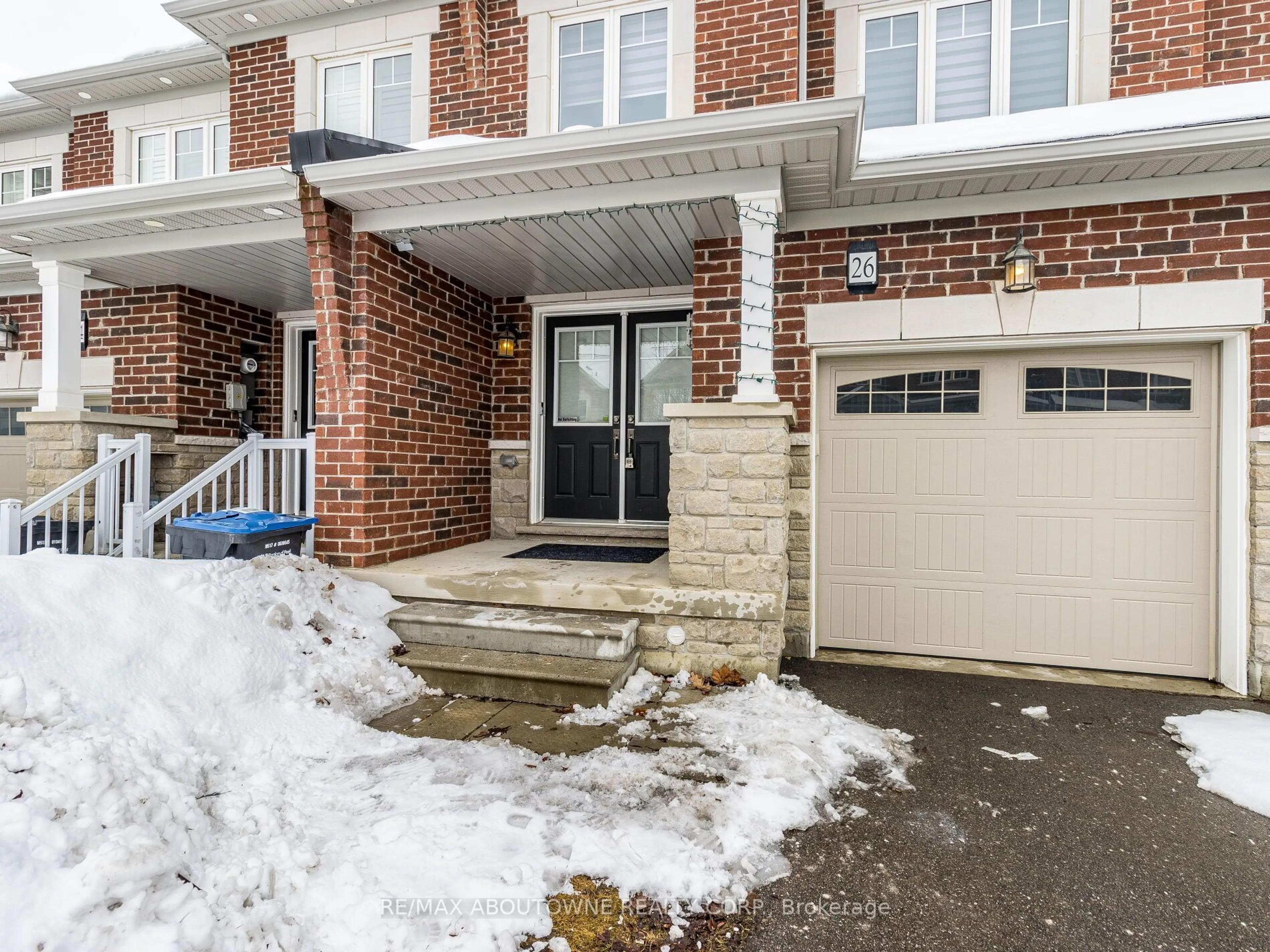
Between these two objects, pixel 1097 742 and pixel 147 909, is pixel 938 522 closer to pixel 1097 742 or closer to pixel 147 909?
pixel 1097 742

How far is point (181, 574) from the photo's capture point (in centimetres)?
320

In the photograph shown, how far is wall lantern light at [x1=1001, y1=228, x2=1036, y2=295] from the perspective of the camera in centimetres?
386

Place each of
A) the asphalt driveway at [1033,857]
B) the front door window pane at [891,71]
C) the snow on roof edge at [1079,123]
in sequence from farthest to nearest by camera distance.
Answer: the front door window pane at [891,71] → the snow on roof edge at [1079,123] → the asphalt driveway at [1033,857]

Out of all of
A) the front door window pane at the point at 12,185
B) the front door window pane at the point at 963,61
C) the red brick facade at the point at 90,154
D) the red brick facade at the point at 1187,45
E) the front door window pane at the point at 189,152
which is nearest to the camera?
the red brick facade at the point at 1187,45

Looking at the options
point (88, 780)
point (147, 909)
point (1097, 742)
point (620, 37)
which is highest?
point (620, 37)

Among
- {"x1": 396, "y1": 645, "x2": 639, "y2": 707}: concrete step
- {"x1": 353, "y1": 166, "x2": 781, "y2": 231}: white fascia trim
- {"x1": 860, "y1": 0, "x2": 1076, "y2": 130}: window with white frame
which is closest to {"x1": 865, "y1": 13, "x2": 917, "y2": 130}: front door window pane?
{"x1": 860, "y1": 0, "x2": 1076, "y2": 130}: window with white frame

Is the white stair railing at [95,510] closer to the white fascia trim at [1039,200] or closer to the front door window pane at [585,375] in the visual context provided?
the front door window pane at [585,375]

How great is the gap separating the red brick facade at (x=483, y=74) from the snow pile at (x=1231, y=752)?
5.69m

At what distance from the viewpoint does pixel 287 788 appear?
2291 mm

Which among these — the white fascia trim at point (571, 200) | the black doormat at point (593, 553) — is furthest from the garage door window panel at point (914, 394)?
the black doormat at point (593, 553)

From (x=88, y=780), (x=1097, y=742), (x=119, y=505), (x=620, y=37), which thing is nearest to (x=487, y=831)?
(x=88, y=780)

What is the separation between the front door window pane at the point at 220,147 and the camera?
233 inches

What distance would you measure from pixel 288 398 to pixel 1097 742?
22.9ft

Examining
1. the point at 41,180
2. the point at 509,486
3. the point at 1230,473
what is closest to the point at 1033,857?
the point at 1230,473
